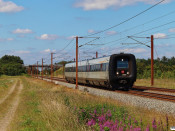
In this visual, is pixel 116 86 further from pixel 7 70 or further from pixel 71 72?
pixel 7 70

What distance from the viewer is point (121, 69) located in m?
26.3

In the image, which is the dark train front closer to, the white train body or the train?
the train

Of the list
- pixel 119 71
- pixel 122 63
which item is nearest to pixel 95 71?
pixel 122 63

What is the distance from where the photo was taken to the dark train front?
2591 cm

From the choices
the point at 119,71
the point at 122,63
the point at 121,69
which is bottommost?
the point at 119,71

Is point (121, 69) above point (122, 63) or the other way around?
the other way around

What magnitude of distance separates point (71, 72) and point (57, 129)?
38.9m

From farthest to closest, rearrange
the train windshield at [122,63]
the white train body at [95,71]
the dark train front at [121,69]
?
the white train body at [95,71]
the train windshield at [122,63]
the dark train front at [121,69]

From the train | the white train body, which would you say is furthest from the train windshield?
the white train body

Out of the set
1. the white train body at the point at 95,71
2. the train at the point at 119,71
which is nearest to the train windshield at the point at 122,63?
the train at the point at 119,71

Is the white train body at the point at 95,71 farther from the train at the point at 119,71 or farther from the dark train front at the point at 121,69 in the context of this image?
the dark train front at the point at 121,69

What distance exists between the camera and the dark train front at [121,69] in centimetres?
2591

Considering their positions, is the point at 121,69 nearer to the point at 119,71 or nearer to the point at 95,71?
the point at 119,71

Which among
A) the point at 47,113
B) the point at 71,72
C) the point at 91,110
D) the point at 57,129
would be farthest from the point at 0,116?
the point at 71,72
